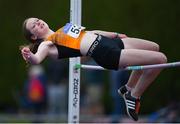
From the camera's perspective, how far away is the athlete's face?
31.0 ft

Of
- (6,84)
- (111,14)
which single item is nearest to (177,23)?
(111,14)

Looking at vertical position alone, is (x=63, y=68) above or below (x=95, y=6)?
below

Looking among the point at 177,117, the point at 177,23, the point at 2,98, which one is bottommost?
the point at 2,98

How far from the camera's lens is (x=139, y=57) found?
30.5 feet

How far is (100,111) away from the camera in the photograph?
16.2 meters

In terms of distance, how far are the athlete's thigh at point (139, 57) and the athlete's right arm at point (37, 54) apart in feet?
2.52

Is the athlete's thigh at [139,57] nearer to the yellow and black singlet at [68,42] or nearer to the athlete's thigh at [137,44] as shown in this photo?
the athlete's thigh at [137,44]

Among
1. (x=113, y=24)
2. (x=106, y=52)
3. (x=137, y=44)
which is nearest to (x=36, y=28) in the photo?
(x=106, y=52)

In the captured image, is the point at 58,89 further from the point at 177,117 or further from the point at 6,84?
the point at 177,117

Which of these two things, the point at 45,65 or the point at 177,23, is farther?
the point at 45,65

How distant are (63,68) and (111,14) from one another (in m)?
1.36

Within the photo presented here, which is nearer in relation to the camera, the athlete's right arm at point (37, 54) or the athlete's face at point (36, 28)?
the athlete's right arm at point (37, 54)

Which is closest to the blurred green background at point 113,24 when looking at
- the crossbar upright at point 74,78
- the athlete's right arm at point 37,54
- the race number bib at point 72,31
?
the crossbar upright at point 74,78

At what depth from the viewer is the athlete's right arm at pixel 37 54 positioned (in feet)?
29.3
